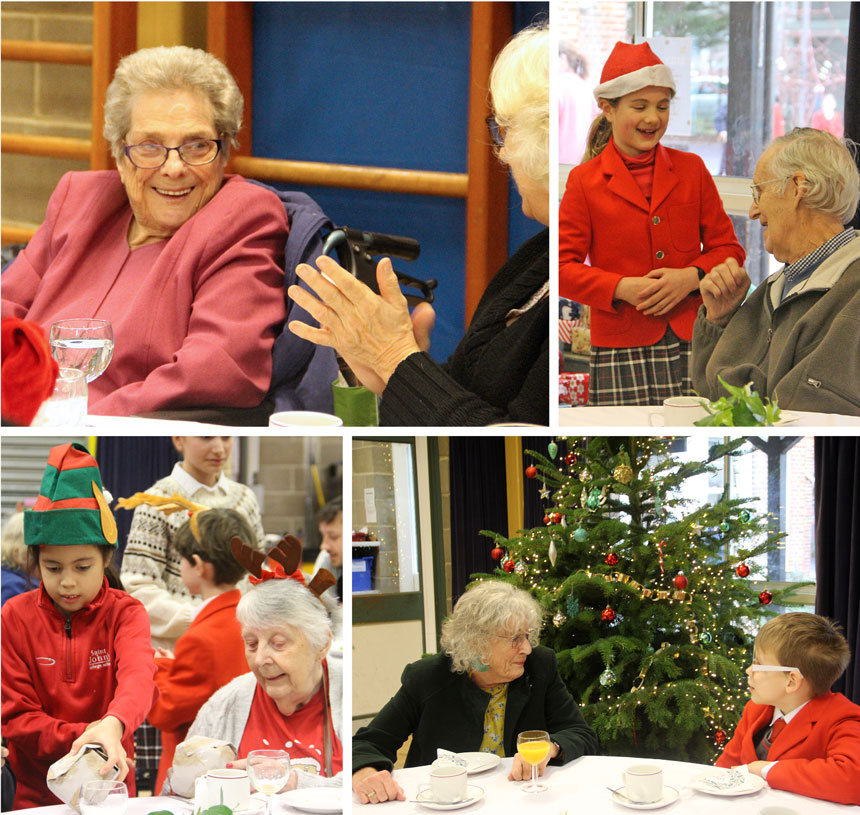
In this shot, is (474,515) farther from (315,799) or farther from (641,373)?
(315,799)

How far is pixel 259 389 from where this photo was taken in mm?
1905

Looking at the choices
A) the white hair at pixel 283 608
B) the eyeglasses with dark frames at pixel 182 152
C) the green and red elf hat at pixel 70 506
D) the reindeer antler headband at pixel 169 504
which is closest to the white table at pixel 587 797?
the white hair at pixel 283 608

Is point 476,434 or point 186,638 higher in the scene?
point 476,434

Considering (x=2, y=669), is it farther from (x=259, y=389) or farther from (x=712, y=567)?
(x=712, y=567)

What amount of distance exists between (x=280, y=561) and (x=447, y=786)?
576 millimetres

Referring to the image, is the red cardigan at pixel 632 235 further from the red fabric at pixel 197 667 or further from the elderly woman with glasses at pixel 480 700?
the red fabric at pixel 197 667

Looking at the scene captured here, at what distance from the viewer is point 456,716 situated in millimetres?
2102

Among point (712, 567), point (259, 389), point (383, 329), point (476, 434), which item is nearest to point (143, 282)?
point (259, 389)

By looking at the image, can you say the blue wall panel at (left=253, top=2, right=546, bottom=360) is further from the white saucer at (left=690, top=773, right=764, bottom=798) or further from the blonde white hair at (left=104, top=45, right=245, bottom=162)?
the white saucer at (left=690, top=773, right=764, bottom=798)

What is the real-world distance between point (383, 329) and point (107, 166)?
2.05 feet

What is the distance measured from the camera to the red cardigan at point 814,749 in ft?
6.61

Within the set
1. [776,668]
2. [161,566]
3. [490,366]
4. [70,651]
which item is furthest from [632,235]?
[70,651]

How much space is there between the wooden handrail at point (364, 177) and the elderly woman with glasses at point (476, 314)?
12 cm

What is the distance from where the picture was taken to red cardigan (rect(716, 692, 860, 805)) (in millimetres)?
2016
